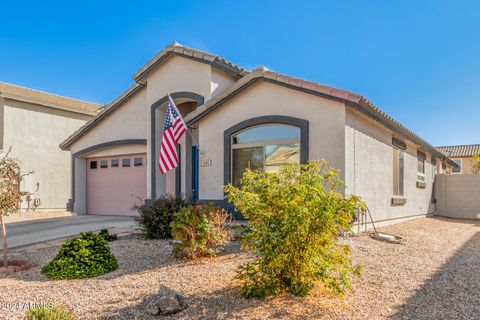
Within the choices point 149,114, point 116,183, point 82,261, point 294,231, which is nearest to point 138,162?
point 116,183

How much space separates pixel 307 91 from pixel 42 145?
1659cm

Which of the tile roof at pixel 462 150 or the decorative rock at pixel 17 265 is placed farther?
the tile roof at pixel 462 150

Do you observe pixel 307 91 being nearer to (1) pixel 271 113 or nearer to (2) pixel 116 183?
(1) pixel 271 113

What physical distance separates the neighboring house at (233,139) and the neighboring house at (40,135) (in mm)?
3033

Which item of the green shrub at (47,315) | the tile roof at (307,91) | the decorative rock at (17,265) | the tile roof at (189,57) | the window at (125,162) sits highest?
the tile roof at (189,57)

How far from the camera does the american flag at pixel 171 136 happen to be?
34.6 ft

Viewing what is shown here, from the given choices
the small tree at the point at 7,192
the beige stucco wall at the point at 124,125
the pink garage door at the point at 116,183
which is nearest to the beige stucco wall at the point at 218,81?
the beige stucco wall at the point at 124,125

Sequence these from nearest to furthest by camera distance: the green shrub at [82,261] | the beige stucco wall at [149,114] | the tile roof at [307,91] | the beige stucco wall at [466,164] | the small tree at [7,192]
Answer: the green shrub at [82,261]
the small tree at [7,192]
the tile roof at [307,91]
the beige stucco wall at [149,114]
the beige stucco wall at [466,164]

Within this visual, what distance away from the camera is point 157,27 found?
516 inches

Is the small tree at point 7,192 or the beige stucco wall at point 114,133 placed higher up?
the beige stucco wall at point 114,133

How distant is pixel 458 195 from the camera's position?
55.9 ft

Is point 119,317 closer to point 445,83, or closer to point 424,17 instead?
point 424,17

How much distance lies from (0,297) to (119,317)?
7.18ft

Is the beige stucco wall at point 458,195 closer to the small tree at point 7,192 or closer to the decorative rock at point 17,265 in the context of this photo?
the decorative rock at point 17,265
